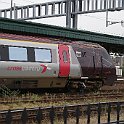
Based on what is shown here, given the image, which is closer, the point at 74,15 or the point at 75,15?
the point at 75,15

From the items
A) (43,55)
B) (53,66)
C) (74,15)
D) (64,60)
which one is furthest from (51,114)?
(74,15)

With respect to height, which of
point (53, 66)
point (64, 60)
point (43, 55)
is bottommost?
point (53, 66)

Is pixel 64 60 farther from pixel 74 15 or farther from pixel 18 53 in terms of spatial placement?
pixel 74 15

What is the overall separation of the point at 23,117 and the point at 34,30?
2139cm

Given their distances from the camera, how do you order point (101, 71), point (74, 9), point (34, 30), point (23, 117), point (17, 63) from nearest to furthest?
point (23, 117), point (17, 63), point (101, 71), point (34, 30), point (74, 9)

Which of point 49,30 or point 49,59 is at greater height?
point 49,30

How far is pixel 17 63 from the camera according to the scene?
60.5 feet

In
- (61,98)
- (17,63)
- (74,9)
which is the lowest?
(61,98)

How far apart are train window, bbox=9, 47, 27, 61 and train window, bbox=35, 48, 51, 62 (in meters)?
0.86

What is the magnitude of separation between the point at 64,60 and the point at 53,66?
3.39 ft

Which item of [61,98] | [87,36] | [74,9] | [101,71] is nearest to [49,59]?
[61,98]

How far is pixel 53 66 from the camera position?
20.4 metres

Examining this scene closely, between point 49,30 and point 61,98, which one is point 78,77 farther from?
point 49,30

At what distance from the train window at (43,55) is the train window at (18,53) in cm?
86
